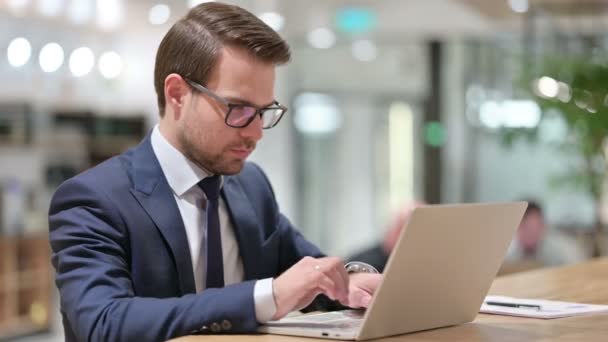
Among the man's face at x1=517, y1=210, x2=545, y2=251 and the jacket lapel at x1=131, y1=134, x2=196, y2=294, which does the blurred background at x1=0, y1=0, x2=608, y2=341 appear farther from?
the jacket lapel at x1=131, y1=134, x2=196, y2=294

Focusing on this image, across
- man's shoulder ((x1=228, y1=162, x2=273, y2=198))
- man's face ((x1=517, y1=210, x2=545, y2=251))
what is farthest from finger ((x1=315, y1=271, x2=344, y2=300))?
man's face ((x1=517, y1=210, x2=545, y2=251))

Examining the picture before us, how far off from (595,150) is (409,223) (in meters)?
5.83

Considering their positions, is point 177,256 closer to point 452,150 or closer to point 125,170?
point 125,170

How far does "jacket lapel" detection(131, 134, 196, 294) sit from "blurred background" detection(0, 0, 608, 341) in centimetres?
390

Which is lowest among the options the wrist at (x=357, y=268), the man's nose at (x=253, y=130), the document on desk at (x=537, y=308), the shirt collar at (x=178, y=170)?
the document on desk at (x=537, y=308)

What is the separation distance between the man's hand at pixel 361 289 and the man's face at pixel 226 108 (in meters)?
0.32

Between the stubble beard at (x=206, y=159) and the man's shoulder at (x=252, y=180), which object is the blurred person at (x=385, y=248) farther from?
the stubble beard at (x=206, y=159)

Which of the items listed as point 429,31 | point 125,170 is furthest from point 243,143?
point 429,31

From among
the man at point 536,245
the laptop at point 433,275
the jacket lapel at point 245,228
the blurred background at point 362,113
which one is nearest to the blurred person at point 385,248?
the blurred background at point 362,113

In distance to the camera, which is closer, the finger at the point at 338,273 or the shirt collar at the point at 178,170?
the finger at the point at 338,273

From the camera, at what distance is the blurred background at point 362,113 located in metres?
8.23

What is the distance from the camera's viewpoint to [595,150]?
23.2ft

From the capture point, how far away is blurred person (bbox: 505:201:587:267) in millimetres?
8086

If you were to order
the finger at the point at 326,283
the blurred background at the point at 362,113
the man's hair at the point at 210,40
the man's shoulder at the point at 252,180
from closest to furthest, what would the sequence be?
the finger at the point at 326,283, the man's hair at the point at 210,40, the man's shoulder at the point at 252,180, the blurred background at the point at 362,113
